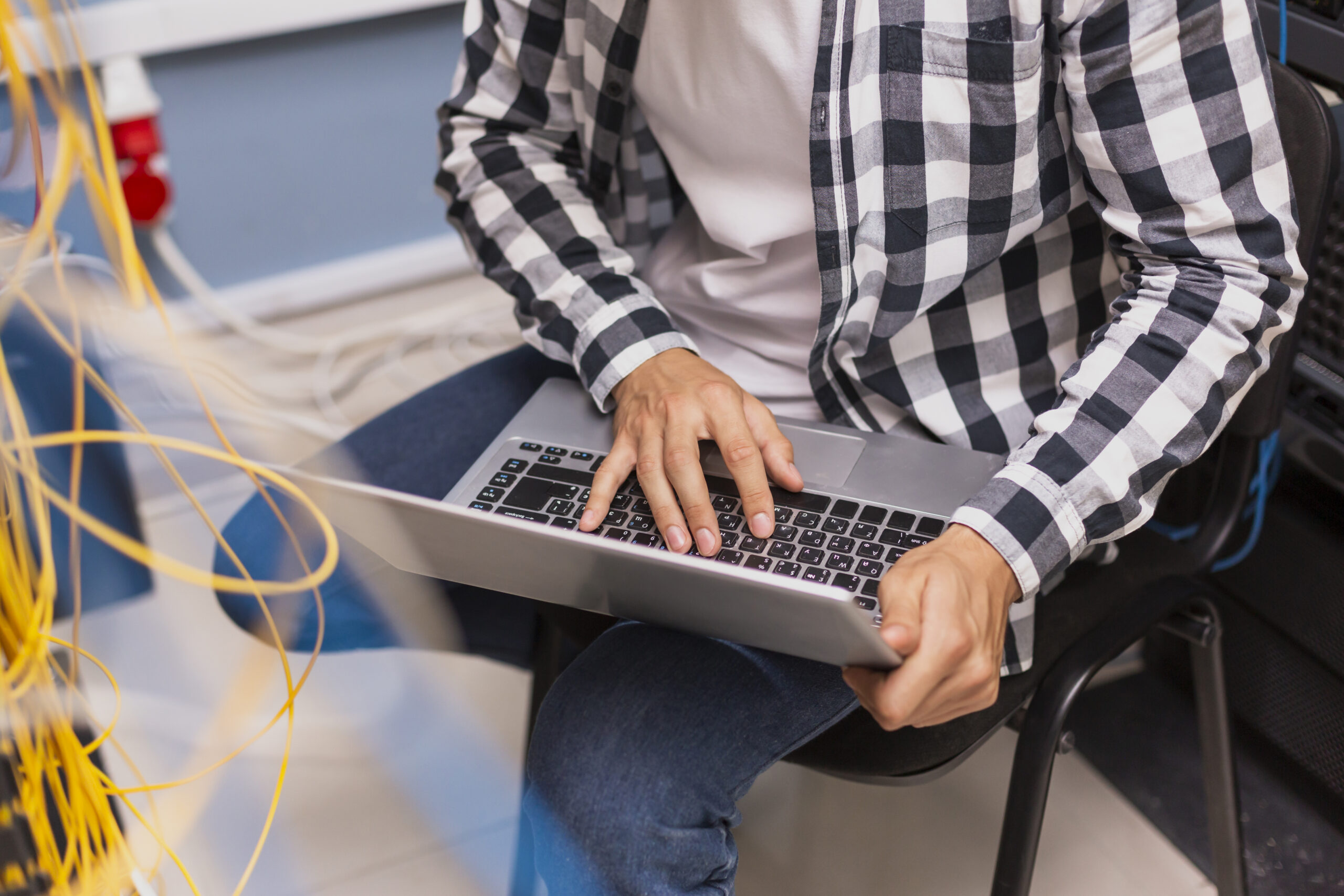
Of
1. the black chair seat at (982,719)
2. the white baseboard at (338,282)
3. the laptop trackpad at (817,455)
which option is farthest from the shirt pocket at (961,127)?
the white baseboard at (338,282)

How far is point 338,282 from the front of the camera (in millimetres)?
1689

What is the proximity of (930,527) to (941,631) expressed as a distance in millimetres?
103

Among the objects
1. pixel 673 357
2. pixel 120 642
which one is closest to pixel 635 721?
pixel 673 357

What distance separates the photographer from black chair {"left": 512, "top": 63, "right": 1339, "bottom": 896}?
0.70m

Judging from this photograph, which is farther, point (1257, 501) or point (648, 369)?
point (1257, 501)

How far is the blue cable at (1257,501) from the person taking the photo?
0.97 m

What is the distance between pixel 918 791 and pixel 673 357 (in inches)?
22.9

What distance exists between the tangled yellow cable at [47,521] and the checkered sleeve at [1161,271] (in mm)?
435

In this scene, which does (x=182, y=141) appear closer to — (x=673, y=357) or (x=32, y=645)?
(x=673, y=357)

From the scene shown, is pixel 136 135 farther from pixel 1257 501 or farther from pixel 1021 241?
pixel 1257 501

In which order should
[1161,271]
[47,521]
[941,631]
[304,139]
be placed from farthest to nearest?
[304,139]
[1161,271]
[941,631]
[47,521]

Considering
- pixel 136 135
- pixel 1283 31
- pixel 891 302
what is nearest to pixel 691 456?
pixel 891 302

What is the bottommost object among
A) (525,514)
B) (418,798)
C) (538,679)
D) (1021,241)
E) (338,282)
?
(418,798)

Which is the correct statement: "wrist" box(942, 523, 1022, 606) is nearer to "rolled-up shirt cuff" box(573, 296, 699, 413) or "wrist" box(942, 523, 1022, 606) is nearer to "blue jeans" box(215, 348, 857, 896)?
"blue jeans" box(215, 348, 857, 896)
